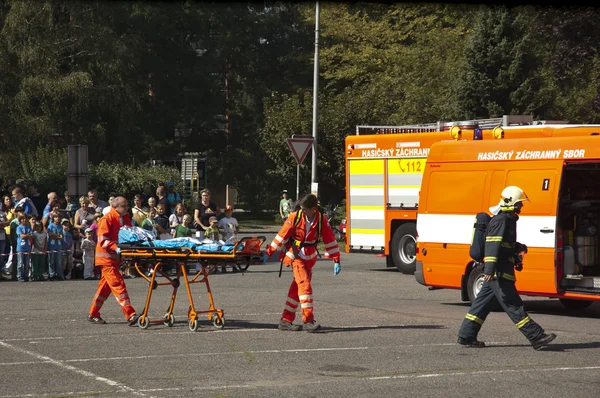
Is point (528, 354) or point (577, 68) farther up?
point (577, 68)

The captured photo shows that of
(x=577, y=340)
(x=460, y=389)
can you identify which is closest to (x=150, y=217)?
(x=577, y=340)

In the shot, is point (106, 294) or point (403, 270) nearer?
point (106, 294)

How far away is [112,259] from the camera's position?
13.8 m

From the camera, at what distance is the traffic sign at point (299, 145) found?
29203 mm

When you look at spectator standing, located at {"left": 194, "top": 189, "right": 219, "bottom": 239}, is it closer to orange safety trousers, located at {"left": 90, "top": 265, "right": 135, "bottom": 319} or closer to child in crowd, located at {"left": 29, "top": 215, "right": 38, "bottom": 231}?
child in crowd, located at {"left": 29, "top": 215, "right": 38, "bottom": 231}

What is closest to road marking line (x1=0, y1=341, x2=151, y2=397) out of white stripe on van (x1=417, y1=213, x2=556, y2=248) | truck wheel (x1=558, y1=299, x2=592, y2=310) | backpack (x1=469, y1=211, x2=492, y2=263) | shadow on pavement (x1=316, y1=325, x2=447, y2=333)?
shadow on pavement (x1=316, y1=325, x2=447, y2=333)

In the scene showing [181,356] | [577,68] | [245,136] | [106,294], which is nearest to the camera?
[181,356]

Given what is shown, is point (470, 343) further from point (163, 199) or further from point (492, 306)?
point (163, 199)

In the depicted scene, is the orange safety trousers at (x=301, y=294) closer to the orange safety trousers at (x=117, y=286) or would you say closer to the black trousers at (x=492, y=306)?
the orange safety trousers at (x=117, y=286)

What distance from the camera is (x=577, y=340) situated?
1287cm

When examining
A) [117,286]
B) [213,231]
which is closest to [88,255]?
[213,231]

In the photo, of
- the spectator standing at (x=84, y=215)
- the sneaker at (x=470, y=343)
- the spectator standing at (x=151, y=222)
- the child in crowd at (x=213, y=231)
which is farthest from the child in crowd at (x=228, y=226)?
the sneaker at (x=470, y=343)

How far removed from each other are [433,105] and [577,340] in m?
29.8

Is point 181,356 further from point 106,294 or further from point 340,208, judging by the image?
point 340,208
